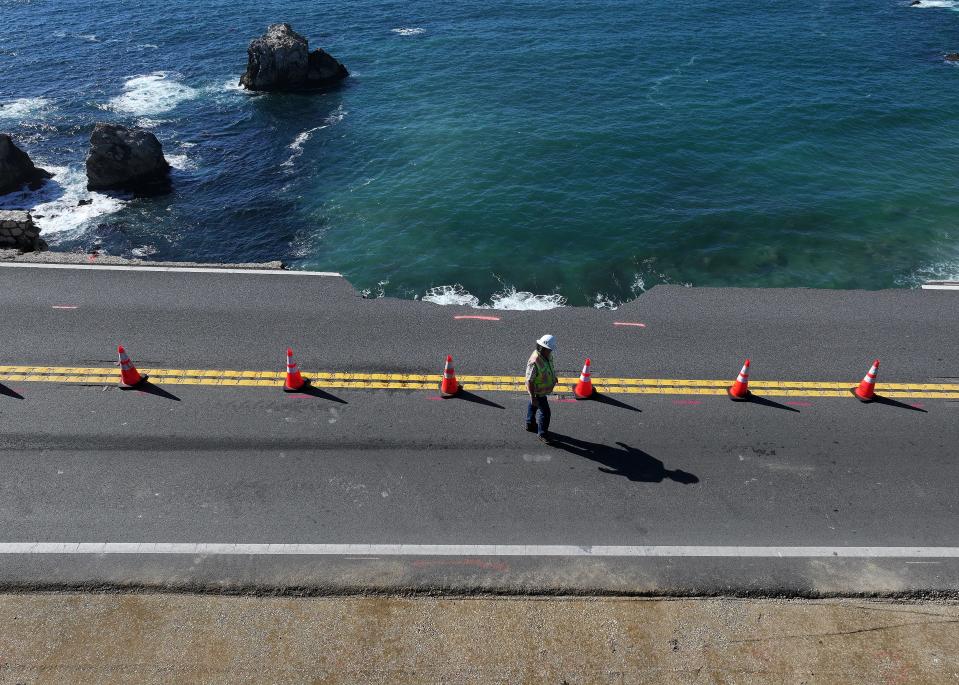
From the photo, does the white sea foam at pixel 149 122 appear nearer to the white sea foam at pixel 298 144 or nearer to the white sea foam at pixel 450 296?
the white sea foam at pixel 298 144

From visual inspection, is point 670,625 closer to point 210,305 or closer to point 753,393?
point 753,393

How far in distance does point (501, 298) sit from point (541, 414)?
996 centimetres

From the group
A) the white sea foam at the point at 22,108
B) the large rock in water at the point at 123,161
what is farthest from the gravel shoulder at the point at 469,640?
the white sea foam at the point at 22,108

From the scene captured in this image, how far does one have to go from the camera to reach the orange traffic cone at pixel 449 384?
12.4 metres

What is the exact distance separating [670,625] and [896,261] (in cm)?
2014

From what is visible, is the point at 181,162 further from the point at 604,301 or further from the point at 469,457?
the point at 469,457

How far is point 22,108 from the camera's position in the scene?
39312 mm

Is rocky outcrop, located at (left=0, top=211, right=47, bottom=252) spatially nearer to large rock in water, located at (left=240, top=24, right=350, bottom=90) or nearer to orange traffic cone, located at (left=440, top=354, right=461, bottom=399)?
orange traffic cone, located at (left=440, top=354, right=461, bottom=399)

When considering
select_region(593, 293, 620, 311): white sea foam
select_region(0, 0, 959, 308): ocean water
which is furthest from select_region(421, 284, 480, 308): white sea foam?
select_region(593, 293, 620, 311): white sea foam

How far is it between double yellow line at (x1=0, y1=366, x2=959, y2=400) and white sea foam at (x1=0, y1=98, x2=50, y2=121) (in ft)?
109

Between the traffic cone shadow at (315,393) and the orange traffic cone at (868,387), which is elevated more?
the orange traffic cone at (868,387)

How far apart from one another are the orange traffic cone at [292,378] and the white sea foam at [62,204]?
20.1 meters

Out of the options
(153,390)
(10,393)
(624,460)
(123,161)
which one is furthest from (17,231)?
(624,460)

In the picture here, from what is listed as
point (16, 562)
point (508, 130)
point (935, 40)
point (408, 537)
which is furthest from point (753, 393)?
point (935, 40)
